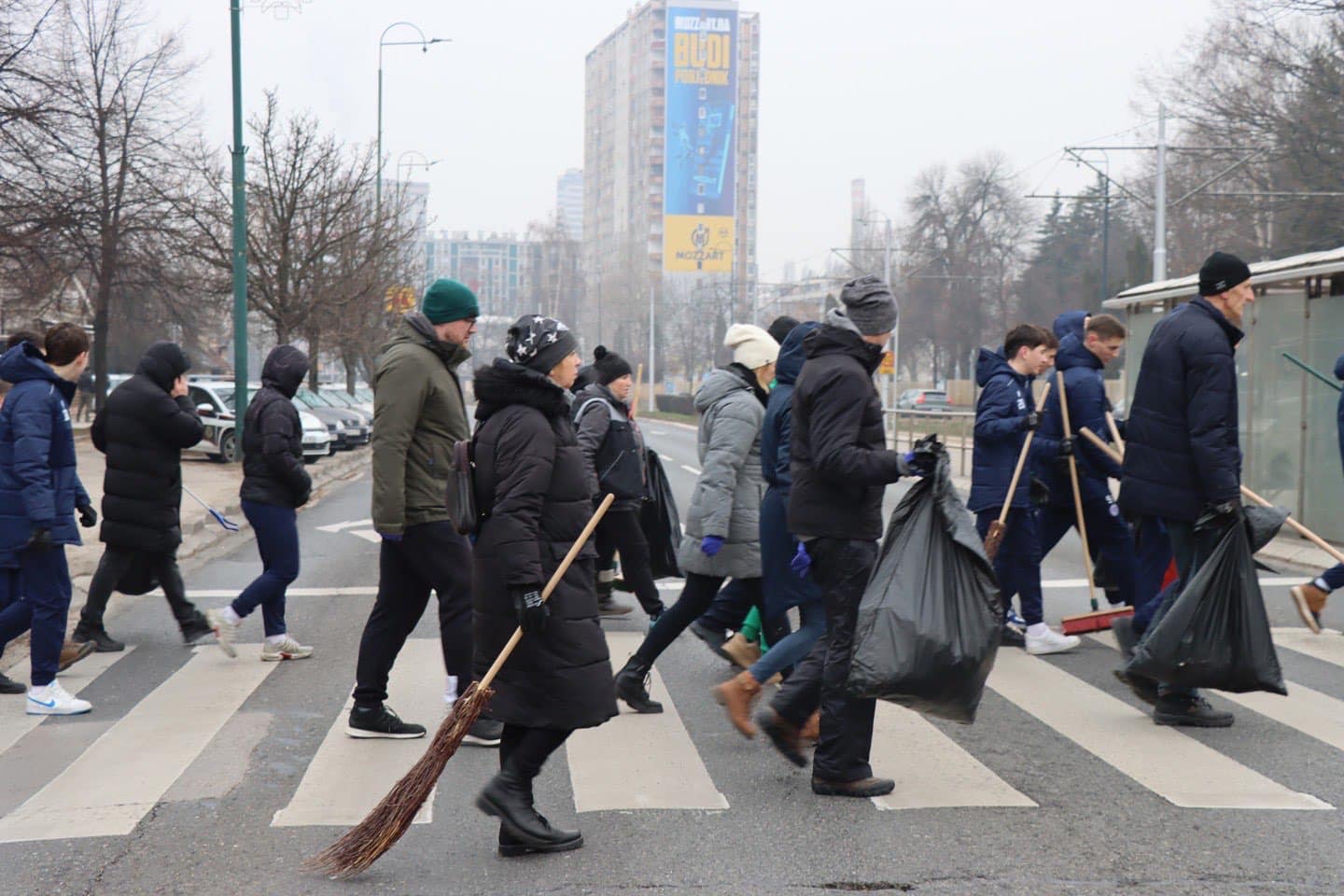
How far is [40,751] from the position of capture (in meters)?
6.08

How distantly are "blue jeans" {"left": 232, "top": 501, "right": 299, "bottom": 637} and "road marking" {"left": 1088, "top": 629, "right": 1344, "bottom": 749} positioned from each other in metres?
4.65

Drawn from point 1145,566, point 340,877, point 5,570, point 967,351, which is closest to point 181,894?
point 340,877

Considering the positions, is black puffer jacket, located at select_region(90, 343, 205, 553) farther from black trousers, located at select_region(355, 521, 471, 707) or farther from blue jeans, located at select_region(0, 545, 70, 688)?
black trousers, located at select_region(355, 521, 471, 707)

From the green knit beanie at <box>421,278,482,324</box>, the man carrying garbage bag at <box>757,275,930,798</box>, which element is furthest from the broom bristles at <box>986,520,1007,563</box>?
the green knit beanie at <box>421,278,482,324</box>

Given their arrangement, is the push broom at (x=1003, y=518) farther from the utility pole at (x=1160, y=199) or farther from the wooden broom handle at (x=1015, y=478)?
the utility pole at (x=1160, y=199)

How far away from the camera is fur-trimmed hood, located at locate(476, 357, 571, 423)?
→ 4.58 m

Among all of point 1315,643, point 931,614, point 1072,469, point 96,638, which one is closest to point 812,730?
point 931,614

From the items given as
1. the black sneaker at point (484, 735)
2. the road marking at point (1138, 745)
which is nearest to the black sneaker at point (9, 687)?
the black sneaker at point (484, 735)

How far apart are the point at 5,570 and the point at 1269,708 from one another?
5.82 m

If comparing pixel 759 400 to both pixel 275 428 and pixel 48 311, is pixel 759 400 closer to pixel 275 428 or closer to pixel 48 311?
pixel 275 428

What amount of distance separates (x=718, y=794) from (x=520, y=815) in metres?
0.93

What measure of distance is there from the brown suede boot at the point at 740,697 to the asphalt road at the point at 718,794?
0.15 metres

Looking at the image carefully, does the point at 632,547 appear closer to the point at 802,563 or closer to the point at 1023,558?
the point at 1023,558

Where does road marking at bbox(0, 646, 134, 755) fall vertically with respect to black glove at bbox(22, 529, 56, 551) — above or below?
below
